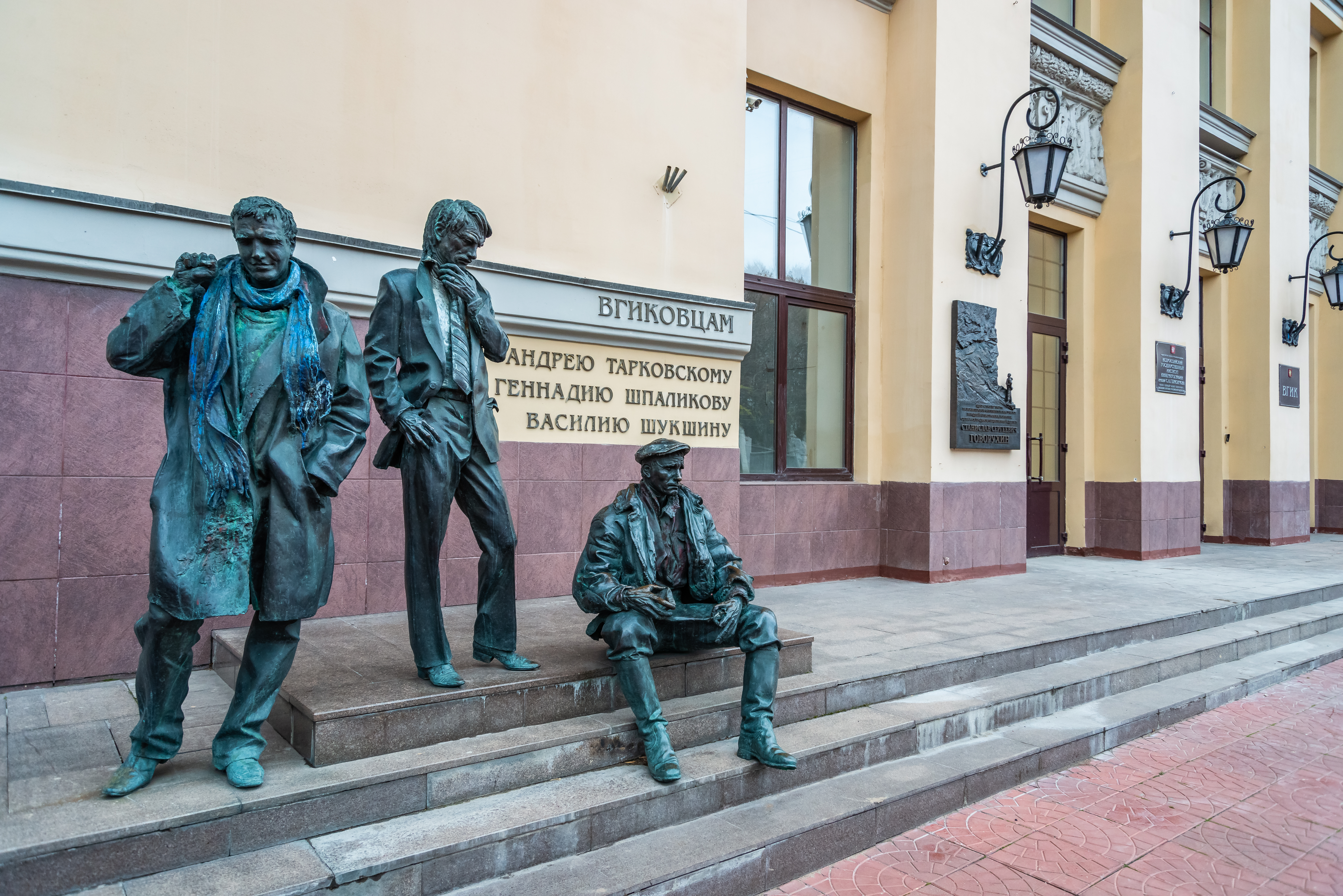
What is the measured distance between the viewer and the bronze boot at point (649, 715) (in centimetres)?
362

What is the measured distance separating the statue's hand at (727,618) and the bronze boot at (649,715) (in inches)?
16.6

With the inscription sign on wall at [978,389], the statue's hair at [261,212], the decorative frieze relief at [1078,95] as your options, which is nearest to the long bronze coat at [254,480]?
the statue's hair at [261,212]

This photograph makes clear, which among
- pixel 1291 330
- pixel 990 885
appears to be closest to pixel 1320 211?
pixel 1291 330

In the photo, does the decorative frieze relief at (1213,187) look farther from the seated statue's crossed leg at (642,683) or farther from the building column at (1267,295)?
the seated statue's crossed leg at (642,683)

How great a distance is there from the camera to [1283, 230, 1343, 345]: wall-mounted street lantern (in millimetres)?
13523

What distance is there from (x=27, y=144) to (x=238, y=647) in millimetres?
2769

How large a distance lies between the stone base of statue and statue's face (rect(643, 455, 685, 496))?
0.83m

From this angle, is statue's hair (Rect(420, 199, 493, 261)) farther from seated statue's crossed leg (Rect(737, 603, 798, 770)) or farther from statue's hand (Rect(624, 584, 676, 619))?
seated statue's crossed leg (Rect(737, 603, 798, 770))

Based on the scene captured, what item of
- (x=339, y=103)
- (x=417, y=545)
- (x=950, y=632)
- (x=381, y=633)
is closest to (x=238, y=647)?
(x=381, y=633)

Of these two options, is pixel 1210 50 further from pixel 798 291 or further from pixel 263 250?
pixel 263 250

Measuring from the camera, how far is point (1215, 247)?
38.8ft

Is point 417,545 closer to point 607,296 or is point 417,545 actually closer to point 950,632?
point 607,296

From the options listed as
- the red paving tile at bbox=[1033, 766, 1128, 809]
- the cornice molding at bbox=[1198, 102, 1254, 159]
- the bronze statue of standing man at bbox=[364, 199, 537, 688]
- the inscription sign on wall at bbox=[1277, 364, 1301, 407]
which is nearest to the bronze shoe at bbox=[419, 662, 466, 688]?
the bronze statue of standing man at bbox=[364, 199, 537, 688]

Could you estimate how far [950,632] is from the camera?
6.06 metres
